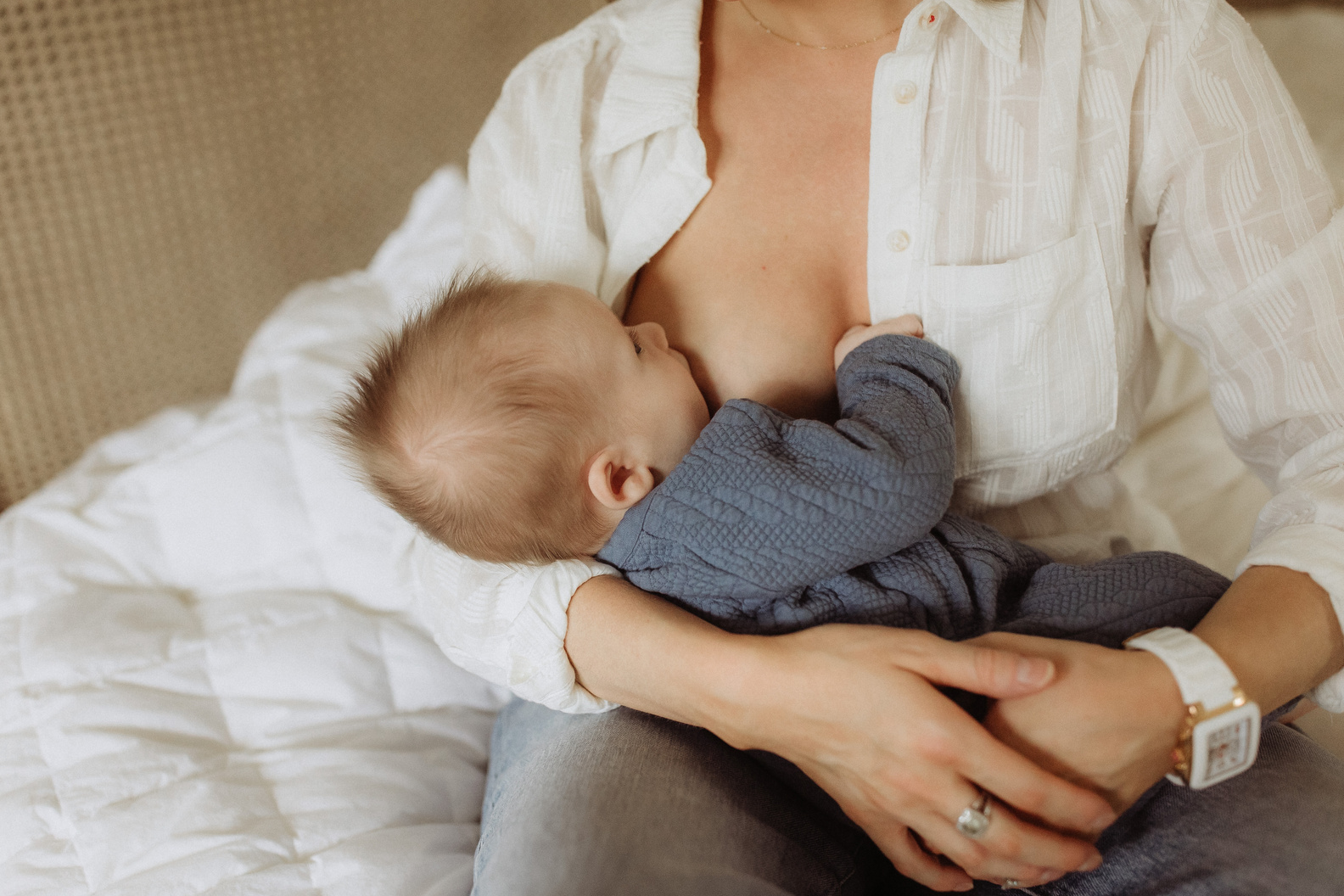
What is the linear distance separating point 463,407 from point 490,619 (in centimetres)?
21

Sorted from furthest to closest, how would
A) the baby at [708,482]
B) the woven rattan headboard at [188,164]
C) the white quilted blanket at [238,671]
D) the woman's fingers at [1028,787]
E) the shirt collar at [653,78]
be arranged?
the woven rattan headboard at [188,164]
the shirt collar at [653,78]
the white quilted blanket at [238,671]
the baby at [708,482]
the woman's fingers at [1028,787]

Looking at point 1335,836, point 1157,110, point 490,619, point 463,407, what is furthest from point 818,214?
point 1335,836

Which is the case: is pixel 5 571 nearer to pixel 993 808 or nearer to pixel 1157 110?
pixel 993 808

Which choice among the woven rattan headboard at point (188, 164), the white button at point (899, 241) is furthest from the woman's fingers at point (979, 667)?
the woven rattan headboard at point (188, 164)

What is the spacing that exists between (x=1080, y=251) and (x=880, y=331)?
20 centimetres

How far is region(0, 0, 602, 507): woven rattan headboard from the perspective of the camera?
1299 mm

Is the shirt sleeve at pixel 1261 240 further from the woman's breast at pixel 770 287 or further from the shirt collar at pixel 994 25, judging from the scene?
the woman's breast at pixel 770 287

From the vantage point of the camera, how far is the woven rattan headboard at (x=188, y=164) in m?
1.30

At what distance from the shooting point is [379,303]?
1.41 metres

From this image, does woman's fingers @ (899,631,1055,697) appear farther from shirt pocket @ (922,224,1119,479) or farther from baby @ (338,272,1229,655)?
shirt pocket @ (922,224,1119,479)

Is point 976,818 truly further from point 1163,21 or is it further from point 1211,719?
point 1163,21

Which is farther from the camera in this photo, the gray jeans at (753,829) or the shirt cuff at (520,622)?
the shirt cuff at (520,622)

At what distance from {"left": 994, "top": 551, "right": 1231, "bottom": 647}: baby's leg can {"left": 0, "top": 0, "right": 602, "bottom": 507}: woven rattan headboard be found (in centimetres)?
136

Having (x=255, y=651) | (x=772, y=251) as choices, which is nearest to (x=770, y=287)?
(x=772, y=251)
